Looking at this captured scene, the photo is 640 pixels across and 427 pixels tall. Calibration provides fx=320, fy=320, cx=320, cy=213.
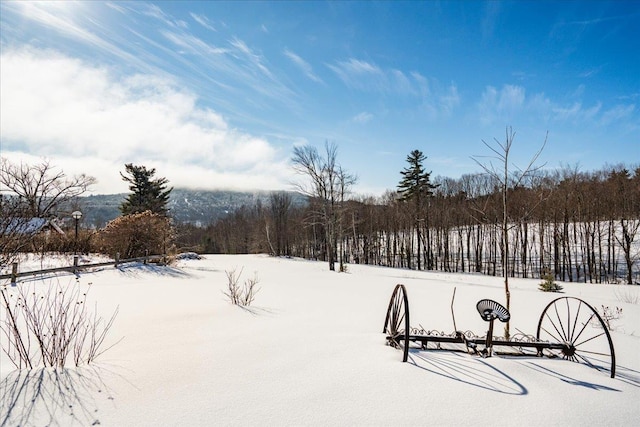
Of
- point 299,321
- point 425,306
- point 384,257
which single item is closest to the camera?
point 299,321

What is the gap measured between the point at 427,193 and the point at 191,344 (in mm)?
35973

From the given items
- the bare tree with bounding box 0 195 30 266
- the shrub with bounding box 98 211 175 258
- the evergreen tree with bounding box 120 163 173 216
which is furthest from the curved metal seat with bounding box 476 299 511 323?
the evergreen tree with bounding box 120 163 173 216

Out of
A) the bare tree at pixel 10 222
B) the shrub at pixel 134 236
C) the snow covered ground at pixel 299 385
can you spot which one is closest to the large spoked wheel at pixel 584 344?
the snow covered ground at pixel 299 385

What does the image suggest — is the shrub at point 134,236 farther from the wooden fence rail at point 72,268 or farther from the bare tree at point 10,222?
the bare tree at point 10,222

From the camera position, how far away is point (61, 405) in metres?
2.74

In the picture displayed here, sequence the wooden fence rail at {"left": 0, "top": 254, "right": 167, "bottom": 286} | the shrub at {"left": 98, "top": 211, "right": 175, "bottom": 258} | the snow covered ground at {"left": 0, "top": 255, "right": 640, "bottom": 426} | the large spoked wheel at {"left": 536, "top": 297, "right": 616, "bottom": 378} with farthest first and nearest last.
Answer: the shrub at {"left": 98, "top": 211, "right": 175, "bottom": 258} → the wooden fence rail at {"left": 0, "top": 254, "right": 167, "bottom": 286} → the large spoked wheel at {"left": 536, "top": 297, "right": 616, "bottom": 378} → the snow covered ground at {"left": 0, "top": 255, "right": 640, "bottom": 426}

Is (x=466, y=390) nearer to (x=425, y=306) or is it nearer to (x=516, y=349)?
(x=516, y=349)

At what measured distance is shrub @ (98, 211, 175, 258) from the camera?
17.6 m

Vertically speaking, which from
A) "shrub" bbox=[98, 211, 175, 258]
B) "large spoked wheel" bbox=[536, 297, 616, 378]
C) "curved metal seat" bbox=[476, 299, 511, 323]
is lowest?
"large spoked wheel" bbox=[536, 297, 616, 378]

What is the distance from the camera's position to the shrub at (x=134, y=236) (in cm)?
1761

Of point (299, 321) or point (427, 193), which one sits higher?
point (427, 193)

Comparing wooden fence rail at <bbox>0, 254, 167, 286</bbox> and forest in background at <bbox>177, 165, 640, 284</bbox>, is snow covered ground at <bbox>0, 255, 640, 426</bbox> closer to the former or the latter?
wooden fence rail at <bbox>0, 254, 167, 286</bbox>

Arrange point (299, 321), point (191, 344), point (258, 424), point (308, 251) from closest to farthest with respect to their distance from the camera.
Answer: point (258, 424) < point (191, 344) < point (299, 321) < point (308, 251)

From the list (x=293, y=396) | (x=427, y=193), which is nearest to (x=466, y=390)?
(x=293, y=396)
